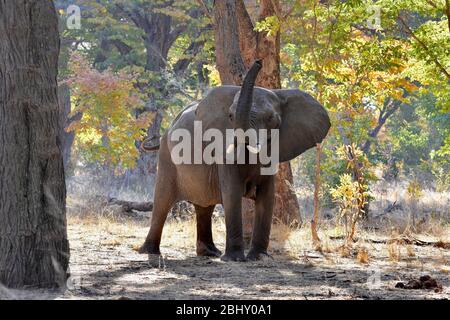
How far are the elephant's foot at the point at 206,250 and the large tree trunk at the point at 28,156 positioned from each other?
4871 millimetres

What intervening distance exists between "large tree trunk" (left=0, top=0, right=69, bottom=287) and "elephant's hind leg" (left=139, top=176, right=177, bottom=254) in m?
4.91

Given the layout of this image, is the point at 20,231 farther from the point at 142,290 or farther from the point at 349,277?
the point at 349,277

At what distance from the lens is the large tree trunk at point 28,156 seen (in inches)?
324

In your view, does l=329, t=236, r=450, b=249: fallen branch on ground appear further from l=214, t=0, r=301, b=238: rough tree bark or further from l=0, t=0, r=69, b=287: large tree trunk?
l=0, t=0, r=69, b=287: large tree trunk

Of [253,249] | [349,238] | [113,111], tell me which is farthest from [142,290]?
[113,111]

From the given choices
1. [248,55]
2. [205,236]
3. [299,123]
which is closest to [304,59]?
[248,55]

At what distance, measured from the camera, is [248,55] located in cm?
1731

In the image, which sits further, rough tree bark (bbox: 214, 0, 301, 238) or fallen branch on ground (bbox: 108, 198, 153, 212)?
fallen branch on ground (bbox: 108, 198, 153, 212)

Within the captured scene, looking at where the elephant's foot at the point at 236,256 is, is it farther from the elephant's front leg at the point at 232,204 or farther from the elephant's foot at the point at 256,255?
the elephant's foot at the point at 256,255

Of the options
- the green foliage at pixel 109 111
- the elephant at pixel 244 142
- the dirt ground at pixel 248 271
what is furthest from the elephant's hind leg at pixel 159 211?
the green foliage at pixel 109 111

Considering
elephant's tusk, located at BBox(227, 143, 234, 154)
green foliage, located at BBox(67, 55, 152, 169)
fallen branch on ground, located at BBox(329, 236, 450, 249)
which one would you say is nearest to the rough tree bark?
fallen branch on ground, located at BBox(329, 236, 450, 249)

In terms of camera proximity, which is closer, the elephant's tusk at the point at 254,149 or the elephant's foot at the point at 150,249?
the elephant's tusk at the point at 254,149

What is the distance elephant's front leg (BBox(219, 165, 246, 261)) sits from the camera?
11591 millimetres

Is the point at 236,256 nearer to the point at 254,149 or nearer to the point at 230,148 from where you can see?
the point at 230,148
